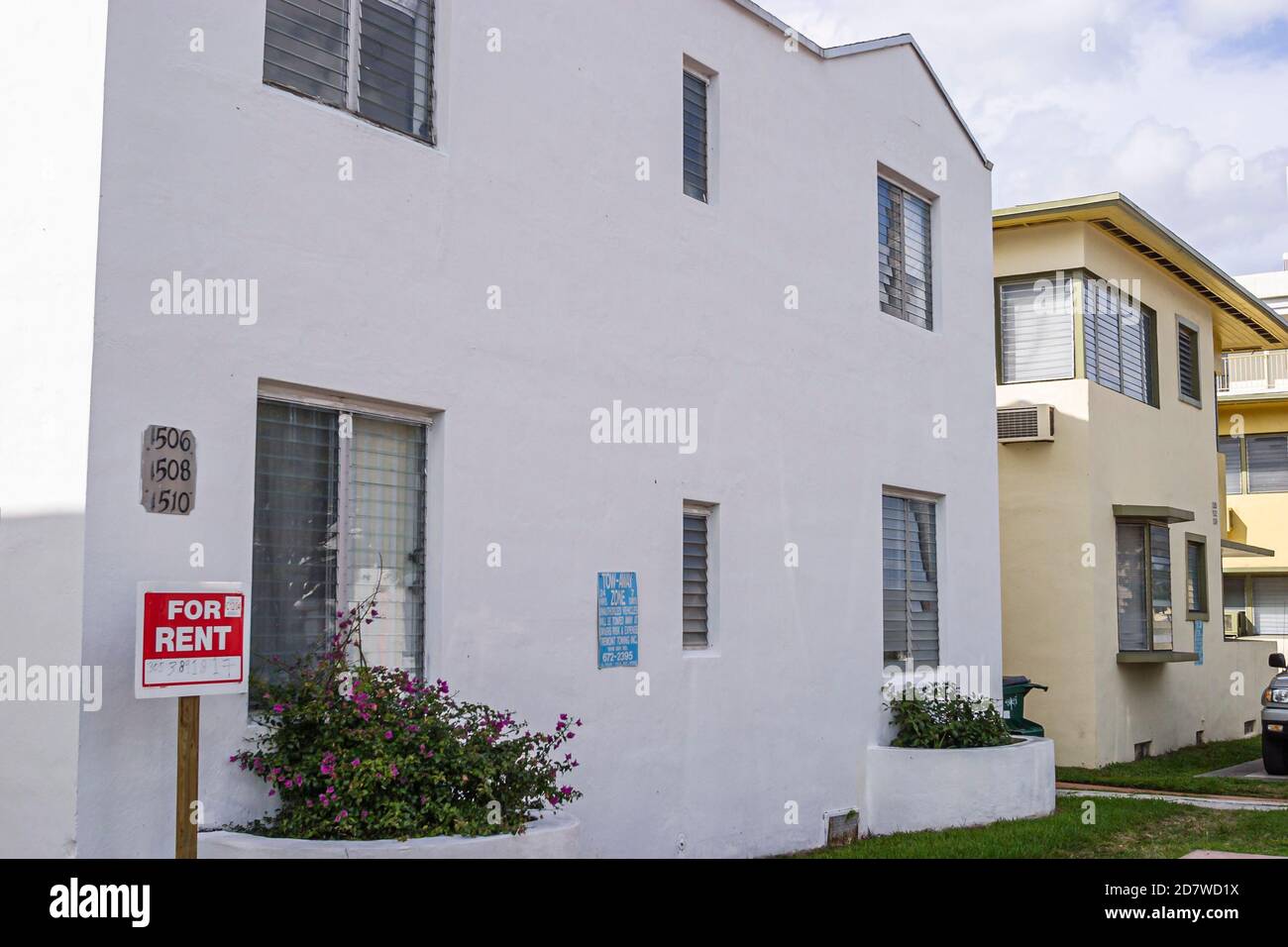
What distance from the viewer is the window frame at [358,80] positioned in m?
7.19

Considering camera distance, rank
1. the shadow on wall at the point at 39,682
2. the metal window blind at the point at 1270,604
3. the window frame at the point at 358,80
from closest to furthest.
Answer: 1. the shadow on wall at the point at 39,682
2. the window frame at the point at 358,80
3. the metal window blind at the point at 1270,604

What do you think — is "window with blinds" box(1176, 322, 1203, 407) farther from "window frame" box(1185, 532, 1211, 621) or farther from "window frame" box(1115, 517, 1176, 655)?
"window frame" box(1115, 517, 1176, 655)

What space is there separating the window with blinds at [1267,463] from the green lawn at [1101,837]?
17684mm

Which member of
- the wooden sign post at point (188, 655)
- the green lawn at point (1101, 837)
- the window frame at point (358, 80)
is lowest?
the green lawn at point (1101, 837)

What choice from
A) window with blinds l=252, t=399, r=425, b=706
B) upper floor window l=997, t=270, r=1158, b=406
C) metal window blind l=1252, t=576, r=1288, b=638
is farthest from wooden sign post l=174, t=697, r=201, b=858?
metal window blind l=1252, t=576, r=1288, b=638

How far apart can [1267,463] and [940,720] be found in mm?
19665

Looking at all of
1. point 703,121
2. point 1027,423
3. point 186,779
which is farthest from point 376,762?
point 1027,423

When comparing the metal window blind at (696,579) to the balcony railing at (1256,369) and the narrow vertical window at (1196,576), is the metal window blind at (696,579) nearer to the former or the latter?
the narrow vertical window at (1196,576)

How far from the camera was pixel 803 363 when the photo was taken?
35.4ft

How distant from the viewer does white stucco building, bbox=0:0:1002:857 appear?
612cm

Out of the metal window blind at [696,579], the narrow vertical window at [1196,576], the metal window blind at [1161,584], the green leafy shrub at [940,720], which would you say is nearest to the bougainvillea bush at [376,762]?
the metal window blind at [696,579]

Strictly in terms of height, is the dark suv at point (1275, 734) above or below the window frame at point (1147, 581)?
below
